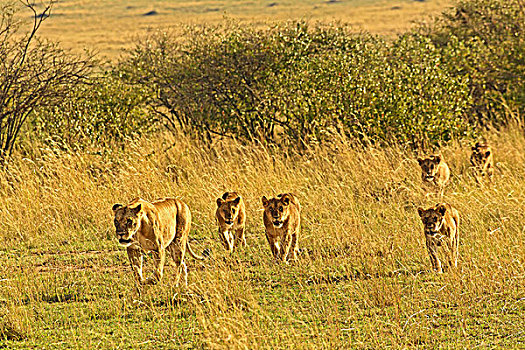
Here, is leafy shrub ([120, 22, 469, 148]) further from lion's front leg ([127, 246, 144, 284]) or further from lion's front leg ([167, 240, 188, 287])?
lion's front leg ([127, 246, 144, 284])

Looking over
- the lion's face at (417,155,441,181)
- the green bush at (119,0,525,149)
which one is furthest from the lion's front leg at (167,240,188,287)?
the green bush at (119,0,525,149)

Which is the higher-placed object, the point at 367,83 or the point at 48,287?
the point at 367,83

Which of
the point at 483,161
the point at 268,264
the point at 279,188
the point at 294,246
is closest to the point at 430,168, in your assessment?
the point at 483,161

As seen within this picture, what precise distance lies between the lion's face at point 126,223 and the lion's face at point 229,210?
1894mm

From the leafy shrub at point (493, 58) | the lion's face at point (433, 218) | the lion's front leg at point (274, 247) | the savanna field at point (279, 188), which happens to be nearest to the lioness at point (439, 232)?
the lion's face at point (433, 218)

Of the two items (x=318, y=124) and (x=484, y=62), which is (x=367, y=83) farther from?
(x=484, y=62)

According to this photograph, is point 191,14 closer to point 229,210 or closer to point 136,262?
point 229,210

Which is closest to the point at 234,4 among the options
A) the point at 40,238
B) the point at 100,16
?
the point at 100,16

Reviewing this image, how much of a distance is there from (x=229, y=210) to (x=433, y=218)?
245 centimetres

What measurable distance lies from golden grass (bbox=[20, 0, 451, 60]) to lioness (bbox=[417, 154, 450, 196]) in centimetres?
5941

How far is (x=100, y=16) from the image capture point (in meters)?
106

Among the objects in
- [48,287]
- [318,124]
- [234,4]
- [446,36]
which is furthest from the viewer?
[234,4]

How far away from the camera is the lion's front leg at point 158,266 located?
7.44 m

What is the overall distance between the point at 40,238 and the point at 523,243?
20.2ft
